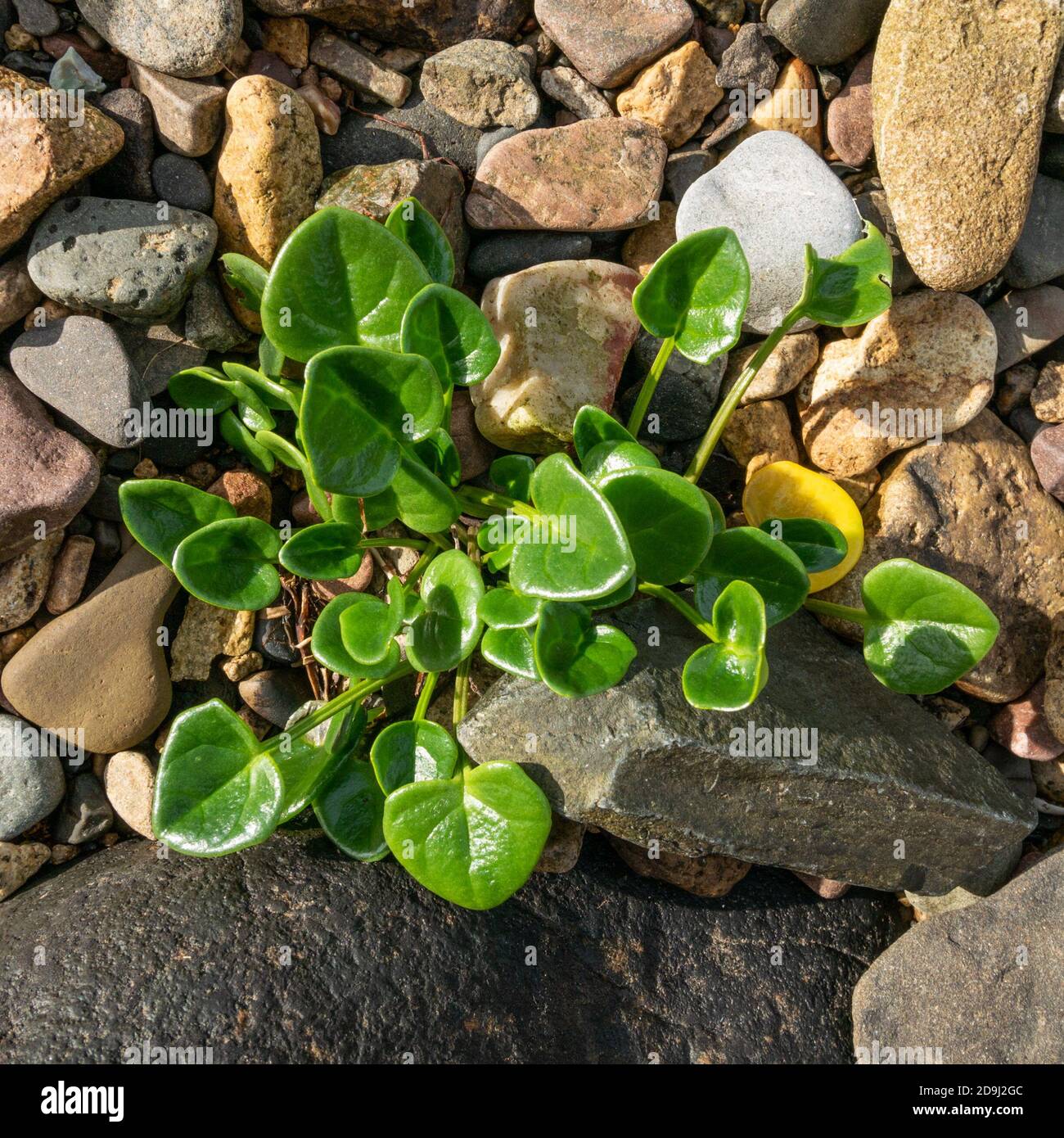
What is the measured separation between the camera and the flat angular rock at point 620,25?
294cm

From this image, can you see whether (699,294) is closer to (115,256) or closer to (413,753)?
(413,753)

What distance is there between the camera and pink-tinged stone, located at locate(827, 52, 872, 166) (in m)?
3.02

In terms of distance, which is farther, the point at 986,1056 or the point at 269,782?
the point at 986,1056

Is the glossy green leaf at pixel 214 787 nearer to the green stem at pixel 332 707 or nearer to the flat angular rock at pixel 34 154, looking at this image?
the green stem at pixel 332 707

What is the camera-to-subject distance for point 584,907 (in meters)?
2.77

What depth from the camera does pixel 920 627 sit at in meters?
2.50

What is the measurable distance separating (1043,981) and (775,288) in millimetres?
2172

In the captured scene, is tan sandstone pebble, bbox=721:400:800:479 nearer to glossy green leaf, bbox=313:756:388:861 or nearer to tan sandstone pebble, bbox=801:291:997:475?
tan sandstone pebble, bbox=801:291:997:475

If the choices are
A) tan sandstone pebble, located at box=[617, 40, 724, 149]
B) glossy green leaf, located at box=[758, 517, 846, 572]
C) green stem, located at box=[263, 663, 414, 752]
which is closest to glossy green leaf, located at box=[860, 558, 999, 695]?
glossy green leaf, located at box=[758, 517, 846, 572]

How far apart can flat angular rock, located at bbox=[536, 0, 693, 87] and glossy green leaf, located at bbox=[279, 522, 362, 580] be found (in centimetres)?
171

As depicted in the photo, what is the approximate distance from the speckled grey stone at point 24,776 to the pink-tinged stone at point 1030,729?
2.99 m

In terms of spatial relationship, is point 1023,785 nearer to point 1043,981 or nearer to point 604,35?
point 1043,981

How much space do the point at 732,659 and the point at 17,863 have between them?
85.3 inches

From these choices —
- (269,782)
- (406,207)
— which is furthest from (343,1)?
(269,782)
